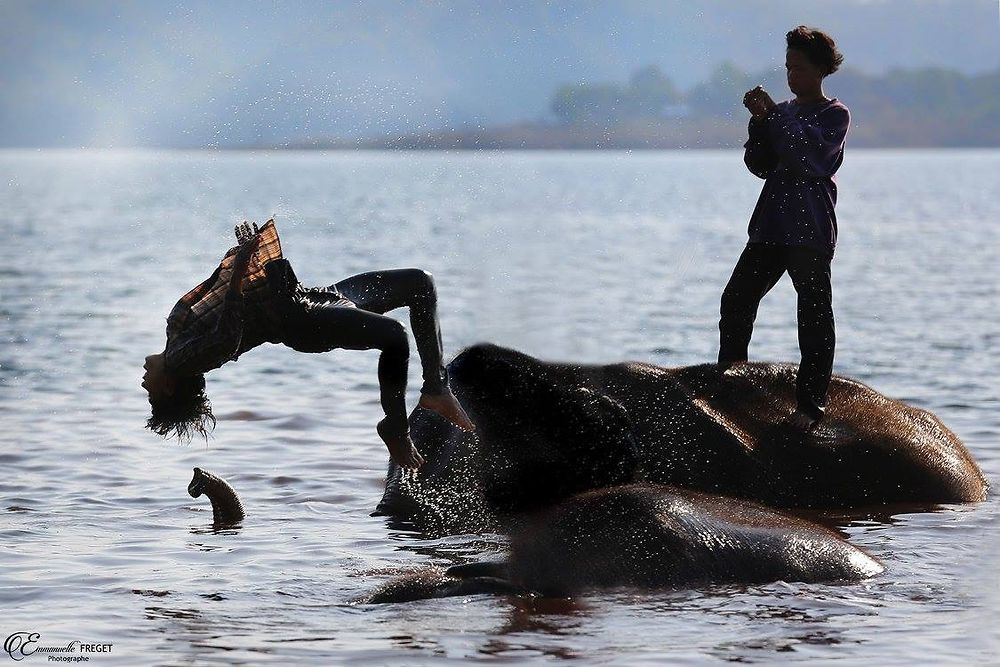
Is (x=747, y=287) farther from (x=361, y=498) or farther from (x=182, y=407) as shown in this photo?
(x=182, y=407)

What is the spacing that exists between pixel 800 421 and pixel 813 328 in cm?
58

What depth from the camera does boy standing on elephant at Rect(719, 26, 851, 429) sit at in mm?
10016

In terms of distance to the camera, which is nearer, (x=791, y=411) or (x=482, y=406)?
(x=482, y=406)

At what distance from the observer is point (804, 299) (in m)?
10.2

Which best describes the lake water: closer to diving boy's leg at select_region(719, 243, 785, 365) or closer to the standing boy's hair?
diving boy's leg at select_region(719, 243, 785, 365)

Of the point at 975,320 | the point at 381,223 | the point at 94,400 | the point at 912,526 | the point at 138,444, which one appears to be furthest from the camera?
the point at 381,223

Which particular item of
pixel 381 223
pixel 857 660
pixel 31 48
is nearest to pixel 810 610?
pixel 857 660

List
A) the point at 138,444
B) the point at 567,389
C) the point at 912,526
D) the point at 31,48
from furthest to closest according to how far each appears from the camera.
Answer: the point at 31,48 → the point at 138,444 → the point at 912,526 → the point at 567,389

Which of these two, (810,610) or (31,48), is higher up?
(31,48)

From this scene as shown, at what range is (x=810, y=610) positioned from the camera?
7816 millimetres

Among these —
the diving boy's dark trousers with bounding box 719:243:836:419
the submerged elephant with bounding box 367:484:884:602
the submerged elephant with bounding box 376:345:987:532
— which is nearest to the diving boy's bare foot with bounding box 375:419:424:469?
the submerged elephant with bounding box 376:345:987:532

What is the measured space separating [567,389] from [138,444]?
17.0 ft

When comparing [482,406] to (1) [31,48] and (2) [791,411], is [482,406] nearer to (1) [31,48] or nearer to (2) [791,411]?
(2) [791,411]

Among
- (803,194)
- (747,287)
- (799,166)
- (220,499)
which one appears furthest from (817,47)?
(220,499)
